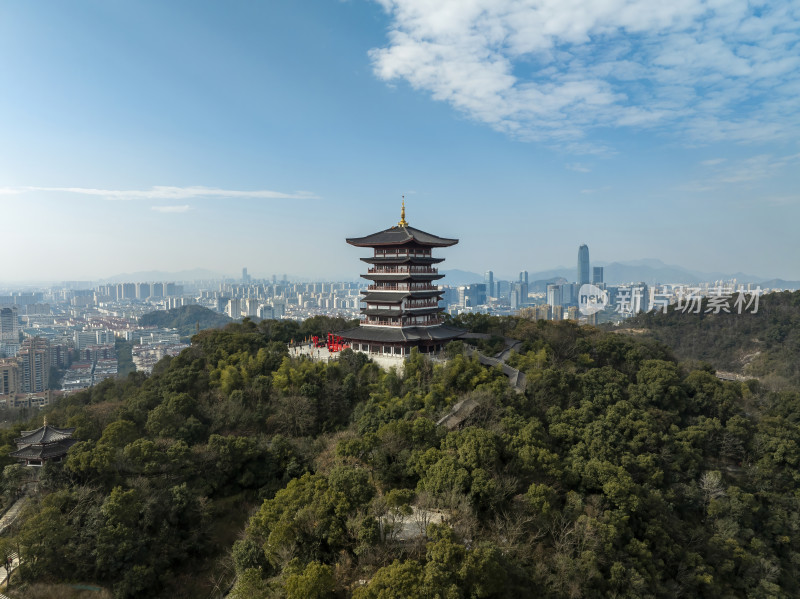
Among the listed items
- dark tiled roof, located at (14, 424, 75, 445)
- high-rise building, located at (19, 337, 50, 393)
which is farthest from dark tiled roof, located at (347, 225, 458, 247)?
high-rise building, located at (19, 337, 50, 393)

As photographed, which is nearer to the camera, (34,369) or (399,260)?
(399,260)

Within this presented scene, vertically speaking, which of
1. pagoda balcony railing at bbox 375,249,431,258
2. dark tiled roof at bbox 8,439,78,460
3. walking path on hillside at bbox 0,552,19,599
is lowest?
walking path on hillside at bbox 0,552,19,599

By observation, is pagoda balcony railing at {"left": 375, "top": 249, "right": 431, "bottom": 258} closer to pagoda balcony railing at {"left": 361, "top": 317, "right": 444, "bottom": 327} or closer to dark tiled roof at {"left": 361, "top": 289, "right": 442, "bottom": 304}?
dark tiled roof at {"left": 361, "top": 289, "right": 442, "bottom": 304}

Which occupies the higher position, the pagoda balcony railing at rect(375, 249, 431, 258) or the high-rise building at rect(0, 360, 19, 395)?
the pagoda balcony railing at rect(375, 249, 431, 258)

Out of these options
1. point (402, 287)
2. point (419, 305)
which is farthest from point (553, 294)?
point (402, 287)

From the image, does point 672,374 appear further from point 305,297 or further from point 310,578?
point 305,297

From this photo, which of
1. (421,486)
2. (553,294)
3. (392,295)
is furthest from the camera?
(553,294)

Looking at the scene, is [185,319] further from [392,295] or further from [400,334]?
[400,334]
